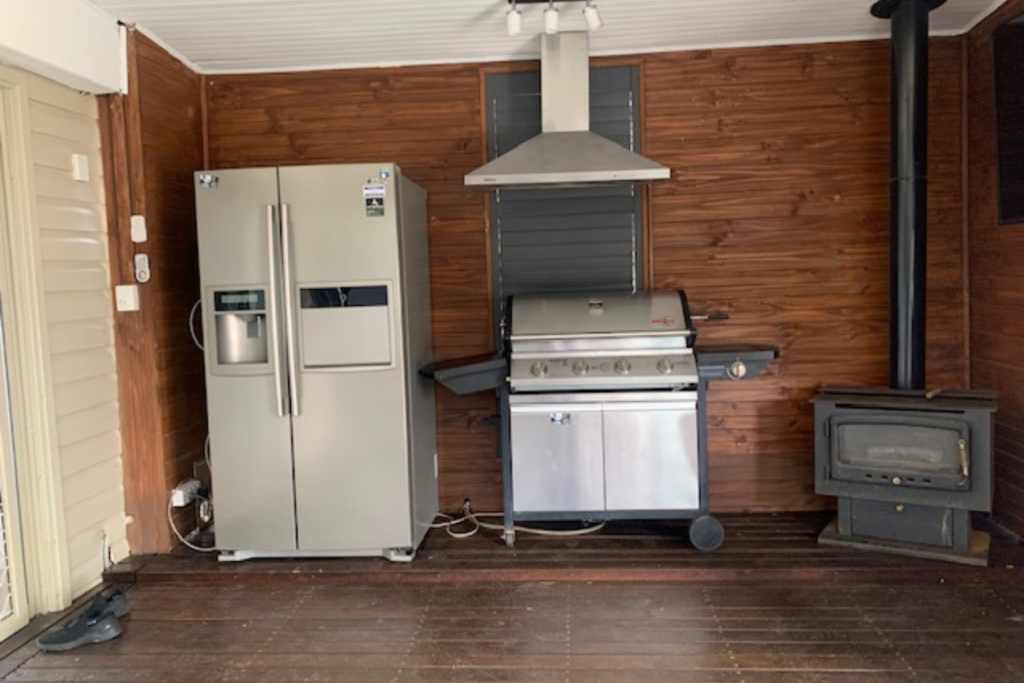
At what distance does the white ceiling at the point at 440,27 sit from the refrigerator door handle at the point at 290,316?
2.89ft

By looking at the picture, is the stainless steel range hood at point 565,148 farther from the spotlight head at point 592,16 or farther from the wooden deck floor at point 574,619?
the wooden deck floor at point 574,619

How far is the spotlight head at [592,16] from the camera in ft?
10.3

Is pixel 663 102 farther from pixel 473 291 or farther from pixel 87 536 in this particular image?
pixel 87 536

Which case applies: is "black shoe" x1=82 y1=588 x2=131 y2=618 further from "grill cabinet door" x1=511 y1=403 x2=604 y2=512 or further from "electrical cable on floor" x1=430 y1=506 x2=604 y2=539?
"grill cabinet door" x1=511 y1=403 x2=604 y2=512

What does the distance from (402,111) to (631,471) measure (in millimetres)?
2172

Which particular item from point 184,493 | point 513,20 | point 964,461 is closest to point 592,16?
point 513,20

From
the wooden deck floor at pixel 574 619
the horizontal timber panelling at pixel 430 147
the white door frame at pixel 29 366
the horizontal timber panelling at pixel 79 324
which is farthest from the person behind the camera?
the horizontal timber panelling at pixel 430 147

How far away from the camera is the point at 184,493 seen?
3.53m

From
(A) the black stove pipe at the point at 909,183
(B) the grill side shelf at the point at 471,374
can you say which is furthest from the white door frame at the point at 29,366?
(A) the black stove pipe at the point at 909,183

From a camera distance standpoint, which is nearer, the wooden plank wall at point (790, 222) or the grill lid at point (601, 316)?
the grill lid at point (601, 316)

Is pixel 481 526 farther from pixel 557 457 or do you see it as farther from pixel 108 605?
pixel 108 605

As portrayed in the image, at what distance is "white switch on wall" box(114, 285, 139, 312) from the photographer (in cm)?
330

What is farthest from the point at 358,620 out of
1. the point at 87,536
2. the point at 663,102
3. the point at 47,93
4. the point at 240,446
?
the point at 663,102

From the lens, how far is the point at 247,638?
9.03 feet
